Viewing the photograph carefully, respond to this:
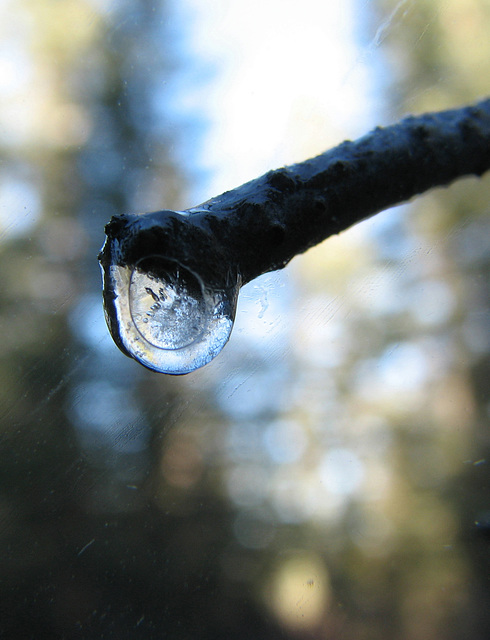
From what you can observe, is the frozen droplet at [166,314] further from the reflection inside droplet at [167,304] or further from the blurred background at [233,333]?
the blurred background at [233,333]

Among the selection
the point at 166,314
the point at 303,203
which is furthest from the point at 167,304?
the point at 303,203

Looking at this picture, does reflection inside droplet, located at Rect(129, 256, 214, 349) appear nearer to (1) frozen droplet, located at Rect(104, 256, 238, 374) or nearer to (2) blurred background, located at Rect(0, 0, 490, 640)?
(1) frozen droplet, located at Rect(104, 256, 238, 374)

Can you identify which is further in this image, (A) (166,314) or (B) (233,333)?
(B) (233,333)

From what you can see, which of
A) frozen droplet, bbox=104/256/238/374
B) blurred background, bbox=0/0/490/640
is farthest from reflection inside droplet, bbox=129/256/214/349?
blurred background, bbox=0/0/490/640

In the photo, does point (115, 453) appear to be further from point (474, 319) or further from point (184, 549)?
point (474, 319)

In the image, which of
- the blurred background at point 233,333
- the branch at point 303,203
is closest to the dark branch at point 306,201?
the branch at point 303,203

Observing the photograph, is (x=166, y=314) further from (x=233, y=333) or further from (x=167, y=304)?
(x=233, y=333)
